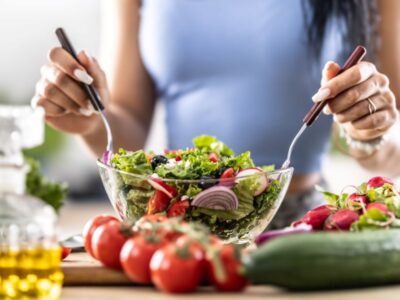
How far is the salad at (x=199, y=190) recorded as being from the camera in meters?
1.60

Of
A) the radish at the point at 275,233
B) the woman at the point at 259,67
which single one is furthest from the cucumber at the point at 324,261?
the woman at the point at 259,67

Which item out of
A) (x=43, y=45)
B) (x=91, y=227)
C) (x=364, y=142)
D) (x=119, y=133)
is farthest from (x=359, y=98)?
(x=43, y=45)

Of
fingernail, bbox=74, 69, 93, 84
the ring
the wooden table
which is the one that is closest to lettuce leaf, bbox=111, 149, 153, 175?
fingernail, bbox=74, 69, 93, 84

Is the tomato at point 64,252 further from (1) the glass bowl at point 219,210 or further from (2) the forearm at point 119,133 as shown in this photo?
(2) the forearm at point 119,133

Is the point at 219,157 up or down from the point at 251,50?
down

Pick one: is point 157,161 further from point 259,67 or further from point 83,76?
point 259,67

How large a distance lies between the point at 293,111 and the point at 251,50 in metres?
0.22

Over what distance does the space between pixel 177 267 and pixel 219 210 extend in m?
0.39

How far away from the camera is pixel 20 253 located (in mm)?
1210

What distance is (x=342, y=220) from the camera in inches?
60.2

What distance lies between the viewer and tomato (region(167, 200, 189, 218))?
1.59 m

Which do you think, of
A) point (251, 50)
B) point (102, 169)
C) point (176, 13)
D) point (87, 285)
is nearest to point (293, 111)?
point (251, 50)

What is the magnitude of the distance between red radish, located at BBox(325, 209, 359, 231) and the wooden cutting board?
404 millimetres

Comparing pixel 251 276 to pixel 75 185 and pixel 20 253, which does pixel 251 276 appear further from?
Result: pixel 75 185
